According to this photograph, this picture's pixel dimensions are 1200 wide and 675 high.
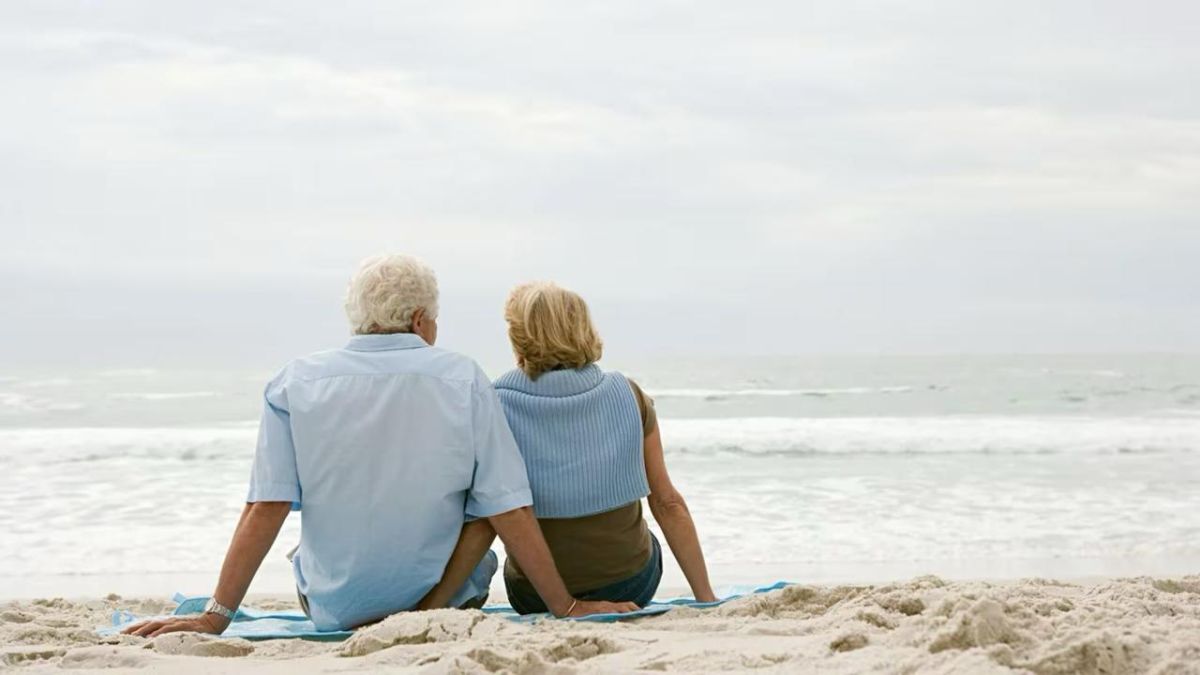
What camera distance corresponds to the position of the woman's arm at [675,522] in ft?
12.3

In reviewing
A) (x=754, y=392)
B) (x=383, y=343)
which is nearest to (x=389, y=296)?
(x=383, y=343)

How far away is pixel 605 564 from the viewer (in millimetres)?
3695

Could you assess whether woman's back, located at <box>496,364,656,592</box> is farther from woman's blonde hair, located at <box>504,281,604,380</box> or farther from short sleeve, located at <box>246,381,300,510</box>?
short sleeve, located at <box>246,381,300,510</box>

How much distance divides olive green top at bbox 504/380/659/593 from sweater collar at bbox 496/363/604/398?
15cm

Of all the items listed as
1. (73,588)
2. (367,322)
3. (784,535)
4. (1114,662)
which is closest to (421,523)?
(367,322)

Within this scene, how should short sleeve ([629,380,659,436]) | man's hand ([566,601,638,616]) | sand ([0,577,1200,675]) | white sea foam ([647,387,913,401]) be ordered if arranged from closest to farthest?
sand ([0,577,1200,675])
man's hand ([566,601,638,616])
short sleeve ([629,380,659,436])
white sea foam ([647,387,913,401])

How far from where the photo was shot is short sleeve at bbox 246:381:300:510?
10.8ft

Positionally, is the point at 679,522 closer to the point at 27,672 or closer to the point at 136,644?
the point at 136,644

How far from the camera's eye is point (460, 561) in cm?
344

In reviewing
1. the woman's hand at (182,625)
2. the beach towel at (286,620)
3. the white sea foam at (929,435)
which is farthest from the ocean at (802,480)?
the woman's hand at (182,625)

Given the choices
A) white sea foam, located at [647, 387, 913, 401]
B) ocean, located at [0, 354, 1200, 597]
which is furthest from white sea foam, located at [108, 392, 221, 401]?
white sea foam, located at [647, 387, 913, 401]

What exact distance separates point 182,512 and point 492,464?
5565 millimetres

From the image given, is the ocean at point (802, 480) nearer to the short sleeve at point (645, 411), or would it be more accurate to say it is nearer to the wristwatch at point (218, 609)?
the short sleeve at point (645, 411)

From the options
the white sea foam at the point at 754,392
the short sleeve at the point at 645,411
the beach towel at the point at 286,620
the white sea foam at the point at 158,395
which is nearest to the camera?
the beach towel at the point at 286,620
